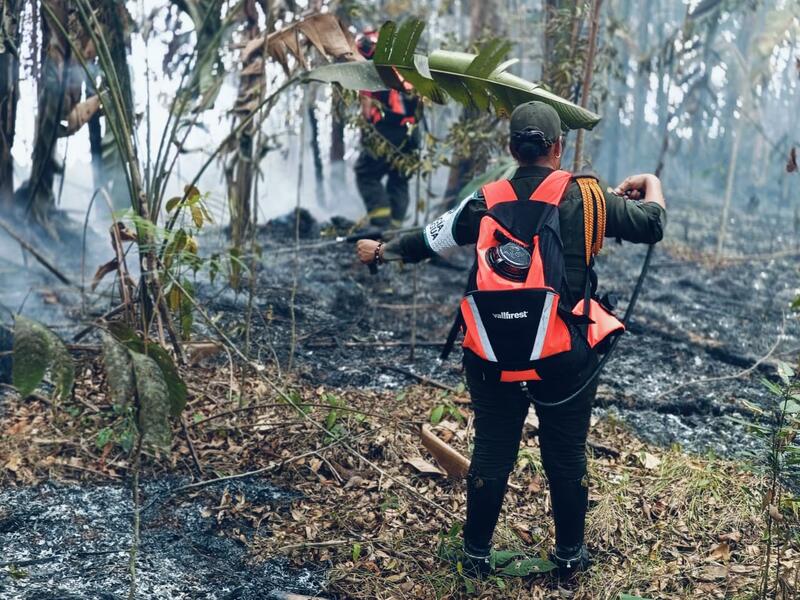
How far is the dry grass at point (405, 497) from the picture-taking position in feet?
12.1

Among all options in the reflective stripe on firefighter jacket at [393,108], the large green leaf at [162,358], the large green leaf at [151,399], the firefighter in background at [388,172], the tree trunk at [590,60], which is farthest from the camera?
the firefighter in background at [388,172]

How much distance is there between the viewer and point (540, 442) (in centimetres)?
347

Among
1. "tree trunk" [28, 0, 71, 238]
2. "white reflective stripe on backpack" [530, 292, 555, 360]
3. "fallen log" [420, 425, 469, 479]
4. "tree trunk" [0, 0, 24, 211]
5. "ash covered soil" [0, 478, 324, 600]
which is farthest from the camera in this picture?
"tree trunk" [28, 0, 71, 238]

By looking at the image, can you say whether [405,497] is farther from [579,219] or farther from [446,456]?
[579,219]

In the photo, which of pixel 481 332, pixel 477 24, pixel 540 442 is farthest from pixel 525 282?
pixel 477 24

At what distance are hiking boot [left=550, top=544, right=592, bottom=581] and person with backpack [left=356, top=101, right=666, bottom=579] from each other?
6 cm

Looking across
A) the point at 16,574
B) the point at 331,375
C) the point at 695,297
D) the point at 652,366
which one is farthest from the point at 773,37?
the point at 16,574

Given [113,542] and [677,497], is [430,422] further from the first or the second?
[113,542]

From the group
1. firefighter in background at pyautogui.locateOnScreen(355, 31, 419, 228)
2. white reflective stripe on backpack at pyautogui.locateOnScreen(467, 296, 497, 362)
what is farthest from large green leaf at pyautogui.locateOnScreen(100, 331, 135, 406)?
firefighter in background at pyautogui.locateOnScreen(355, 31, 419, 228)

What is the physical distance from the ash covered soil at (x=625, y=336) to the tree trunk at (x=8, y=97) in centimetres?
183

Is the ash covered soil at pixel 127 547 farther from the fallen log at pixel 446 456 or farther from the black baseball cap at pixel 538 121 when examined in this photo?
the black baseball cap at pixel 538 121

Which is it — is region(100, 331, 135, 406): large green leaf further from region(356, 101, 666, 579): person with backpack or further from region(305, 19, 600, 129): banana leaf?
region(305, 19, 600, 129): banana leaf

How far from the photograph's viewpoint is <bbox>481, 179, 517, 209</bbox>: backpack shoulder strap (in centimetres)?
327

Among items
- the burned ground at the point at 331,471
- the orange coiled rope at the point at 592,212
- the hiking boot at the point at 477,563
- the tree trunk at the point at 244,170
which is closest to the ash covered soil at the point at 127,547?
the burned ground at the point at 331,471
